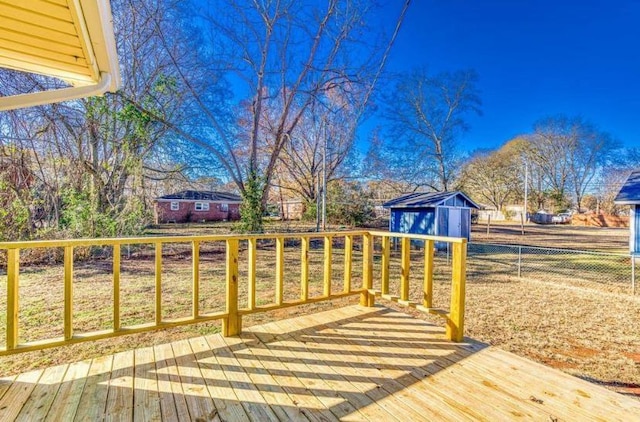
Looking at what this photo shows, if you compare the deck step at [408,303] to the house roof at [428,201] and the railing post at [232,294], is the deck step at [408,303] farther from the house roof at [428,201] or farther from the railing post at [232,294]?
the house roof at [428,201]

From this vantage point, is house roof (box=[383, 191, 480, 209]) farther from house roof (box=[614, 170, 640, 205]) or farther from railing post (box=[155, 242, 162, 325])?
railing post (box=[155, 242, 162, 325])

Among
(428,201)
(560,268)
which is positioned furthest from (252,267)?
(428,201)

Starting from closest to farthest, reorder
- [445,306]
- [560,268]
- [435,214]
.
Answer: [445,306] → [560,268] → [435,214]

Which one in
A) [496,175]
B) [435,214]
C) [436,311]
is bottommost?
[436,311]

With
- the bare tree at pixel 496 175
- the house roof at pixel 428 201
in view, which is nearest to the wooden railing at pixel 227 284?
the house roof at pixel 428 201

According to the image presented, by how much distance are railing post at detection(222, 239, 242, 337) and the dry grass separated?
1011 millimetres

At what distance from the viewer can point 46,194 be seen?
7.25 m

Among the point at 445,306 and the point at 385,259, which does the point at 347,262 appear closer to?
the point at 385,259

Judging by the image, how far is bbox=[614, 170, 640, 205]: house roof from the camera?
8.43 metres

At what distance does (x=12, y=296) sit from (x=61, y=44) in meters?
1.56

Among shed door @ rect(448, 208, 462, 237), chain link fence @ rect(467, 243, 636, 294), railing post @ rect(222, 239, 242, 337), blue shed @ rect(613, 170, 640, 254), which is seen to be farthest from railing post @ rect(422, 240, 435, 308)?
shed door @ rect(448, 208, 462, 237)

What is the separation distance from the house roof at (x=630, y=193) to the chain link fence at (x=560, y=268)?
5.23 ft

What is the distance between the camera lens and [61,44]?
69.7 inches

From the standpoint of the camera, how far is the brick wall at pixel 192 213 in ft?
73.2
